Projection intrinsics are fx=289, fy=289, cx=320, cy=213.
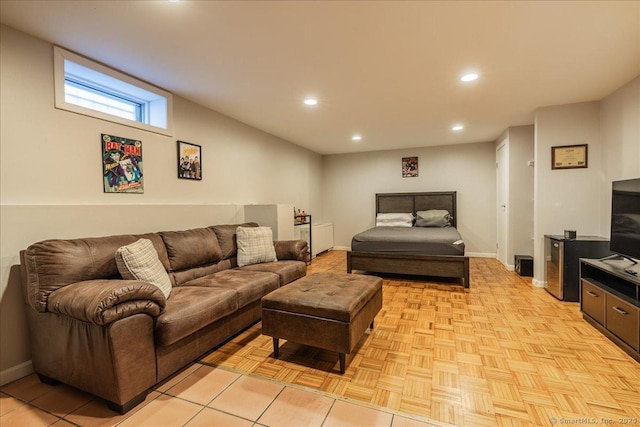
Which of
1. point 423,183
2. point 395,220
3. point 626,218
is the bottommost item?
point 395,220

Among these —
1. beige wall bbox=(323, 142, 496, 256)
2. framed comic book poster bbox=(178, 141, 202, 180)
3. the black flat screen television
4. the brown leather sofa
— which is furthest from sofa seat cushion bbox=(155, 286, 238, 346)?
beige wall bbox=(323, 142, 496, 256)

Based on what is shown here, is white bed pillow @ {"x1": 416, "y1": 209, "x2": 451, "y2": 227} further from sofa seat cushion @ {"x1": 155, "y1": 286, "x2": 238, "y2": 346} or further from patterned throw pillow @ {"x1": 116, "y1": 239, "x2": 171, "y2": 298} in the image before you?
patterned throw pillow @ {"x1": 116, "y1": 239, "x2": 171, "y2": 298}

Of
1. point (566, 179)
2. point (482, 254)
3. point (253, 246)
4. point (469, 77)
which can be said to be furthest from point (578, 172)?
point (253, 246)

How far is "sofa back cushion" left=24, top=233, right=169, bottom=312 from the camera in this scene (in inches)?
70.3

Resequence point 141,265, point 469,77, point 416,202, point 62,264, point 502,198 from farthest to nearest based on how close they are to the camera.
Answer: point 416,202, point 502,198, point 469,77, point 141,265, point 62,264

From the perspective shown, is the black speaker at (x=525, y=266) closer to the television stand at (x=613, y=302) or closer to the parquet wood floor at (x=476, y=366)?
the parquet wood floor at (x=476, y=366)

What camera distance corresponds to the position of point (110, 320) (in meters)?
1.53

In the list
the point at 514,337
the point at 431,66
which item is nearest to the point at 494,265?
the point at 514,337

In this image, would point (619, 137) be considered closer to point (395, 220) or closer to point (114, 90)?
point (395, 220)

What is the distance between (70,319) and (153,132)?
1.96 metres

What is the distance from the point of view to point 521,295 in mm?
3516

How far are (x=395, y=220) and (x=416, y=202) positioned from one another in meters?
0.70

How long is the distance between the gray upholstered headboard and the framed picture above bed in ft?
1.53

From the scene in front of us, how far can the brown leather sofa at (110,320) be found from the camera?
1577 mm
